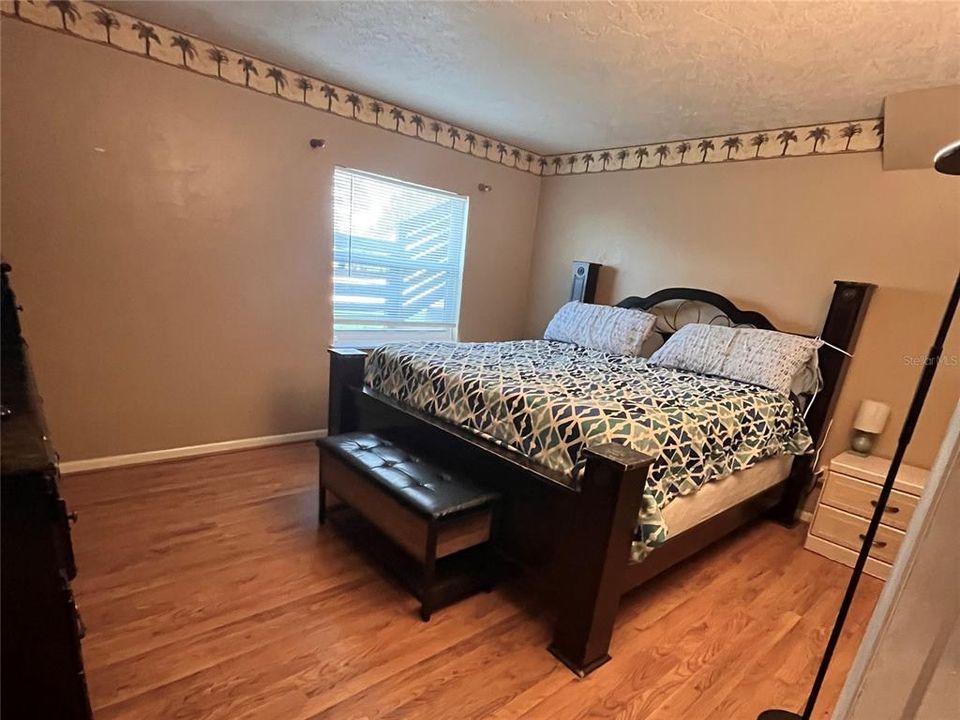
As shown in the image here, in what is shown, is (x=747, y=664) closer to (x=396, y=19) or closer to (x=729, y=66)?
(x=729, y=66)

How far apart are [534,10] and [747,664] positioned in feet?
8.53

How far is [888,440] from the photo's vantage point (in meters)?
2.57

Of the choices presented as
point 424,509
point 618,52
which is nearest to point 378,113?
point 618,52

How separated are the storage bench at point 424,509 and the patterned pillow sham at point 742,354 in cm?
165

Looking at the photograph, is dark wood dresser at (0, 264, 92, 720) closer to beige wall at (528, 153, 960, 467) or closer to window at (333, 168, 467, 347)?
window at (333, 168, 467, 347)

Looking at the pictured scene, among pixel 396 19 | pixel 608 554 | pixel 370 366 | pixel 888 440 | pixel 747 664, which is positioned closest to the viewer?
pixel 608 554

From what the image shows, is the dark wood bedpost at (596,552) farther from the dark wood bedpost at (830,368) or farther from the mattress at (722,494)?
the dark wood bedpost at (830,368)

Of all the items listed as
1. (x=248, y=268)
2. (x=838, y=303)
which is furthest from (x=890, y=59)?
(x=248, y=268)

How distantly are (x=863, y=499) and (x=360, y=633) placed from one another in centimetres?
245

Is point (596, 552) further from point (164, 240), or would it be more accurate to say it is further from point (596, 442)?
point (164, 240)

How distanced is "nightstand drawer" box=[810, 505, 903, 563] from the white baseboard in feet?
10.3

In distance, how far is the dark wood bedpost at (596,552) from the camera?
1483 mm

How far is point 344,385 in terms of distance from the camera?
2.76 metres

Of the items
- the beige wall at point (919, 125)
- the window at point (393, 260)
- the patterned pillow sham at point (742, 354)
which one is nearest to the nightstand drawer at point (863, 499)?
the patterned pillow sham at point (742, 354)
